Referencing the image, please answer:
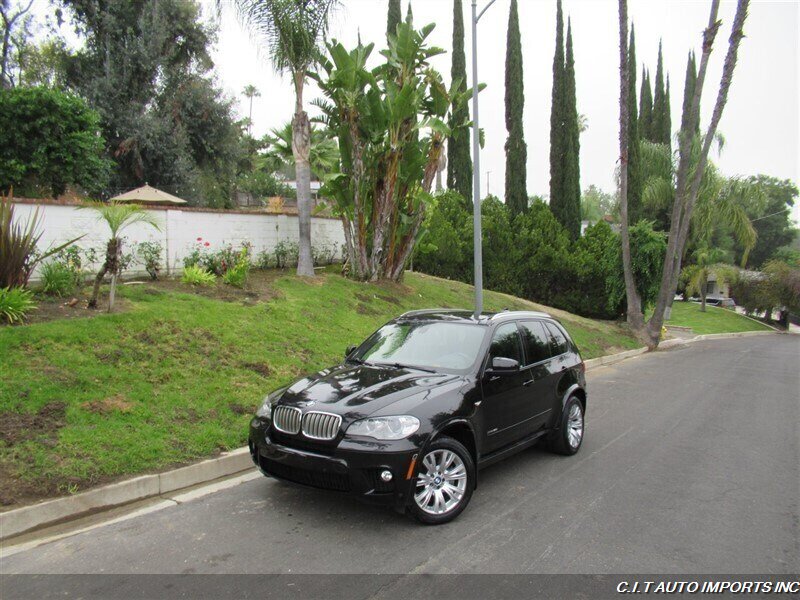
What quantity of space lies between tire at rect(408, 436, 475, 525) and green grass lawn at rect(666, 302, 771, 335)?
3021 cm

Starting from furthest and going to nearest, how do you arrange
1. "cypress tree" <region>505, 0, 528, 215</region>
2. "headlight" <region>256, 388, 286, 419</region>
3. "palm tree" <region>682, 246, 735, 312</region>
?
"palm tree" <region>682, 246, 735, 312</region>
"cypress tree" <region>505, 0, 528, 215</region>
"headlight" <region>256, 388, 286, 419</region>

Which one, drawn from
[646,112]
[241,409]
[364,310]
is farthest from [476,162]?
[646,112]

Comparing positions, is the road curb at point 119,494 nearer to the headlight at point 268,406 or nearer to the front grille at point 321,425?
the headlight at point 268,406

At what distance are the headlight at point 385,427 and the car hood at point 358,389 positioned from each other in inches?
2.8

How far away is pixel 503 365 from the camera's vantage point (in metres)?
Result: 5.44

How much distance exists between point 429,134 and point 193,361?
34.9 ft

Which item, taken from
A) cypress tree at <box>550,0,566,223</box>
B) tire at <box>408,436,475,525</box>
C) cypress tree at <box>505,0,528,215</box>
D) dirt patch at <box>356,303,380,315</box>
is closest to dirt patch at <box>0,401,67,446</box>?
tire at <box>408,436,475,525</box>

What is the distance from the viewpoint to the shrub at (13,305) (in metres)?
7.43

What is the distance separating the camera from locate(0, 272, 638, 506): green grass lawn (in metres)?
5.41

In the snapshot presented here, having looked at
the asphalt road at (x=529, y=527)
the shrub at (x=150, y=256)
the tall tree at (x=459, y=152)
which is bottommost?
the asphalt road at (x=529, y=527)

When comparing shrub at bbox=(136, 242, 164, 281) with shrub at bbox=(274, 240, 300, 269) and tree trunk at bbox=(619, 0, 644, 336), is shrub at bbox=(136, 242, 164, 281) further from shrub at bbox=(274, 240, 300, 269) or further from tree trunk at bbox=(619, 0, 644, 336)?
tree trunk at bbox=(619, 0, 644, 336)

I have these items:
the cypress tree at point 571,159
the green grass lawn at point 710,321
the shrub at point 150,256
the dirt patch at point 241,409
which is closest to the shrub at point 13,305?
the dirt patch at point 241,409

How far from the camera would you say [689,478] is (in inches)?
242

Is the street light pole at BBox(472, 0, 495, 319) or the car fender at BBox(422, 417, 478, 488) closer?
the car fender at BBox(422, 417, 478, 488)
